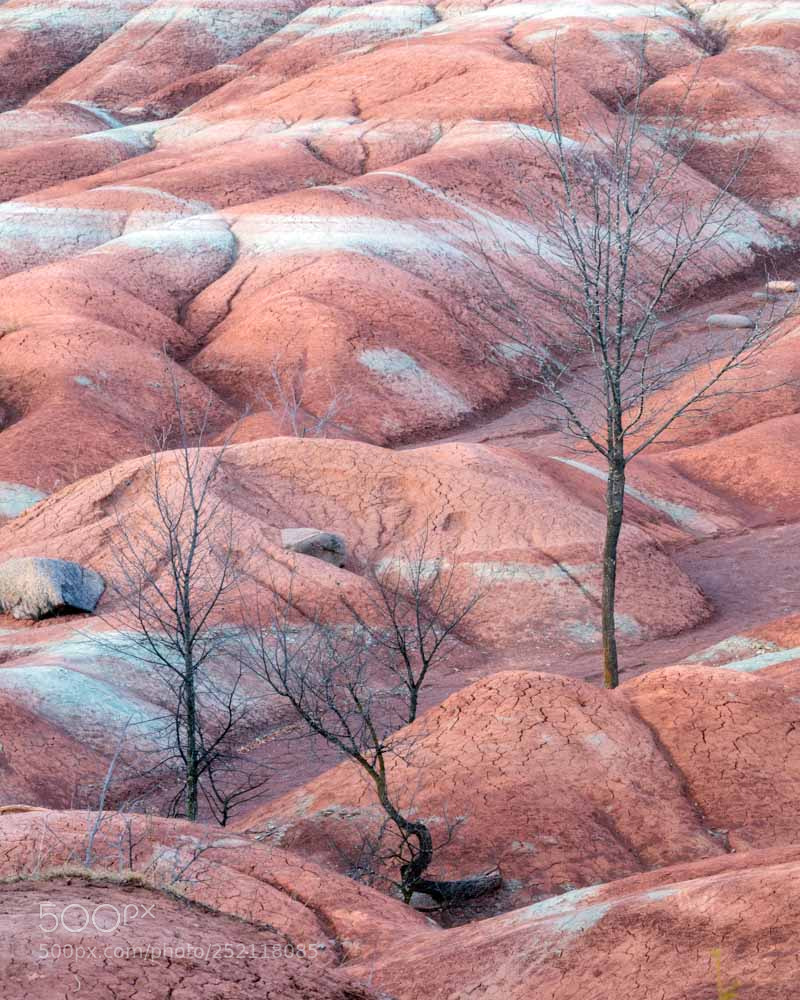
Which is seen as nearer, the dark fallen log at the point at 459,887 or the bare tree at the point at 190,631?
the dark fallen log at the point at 459,887

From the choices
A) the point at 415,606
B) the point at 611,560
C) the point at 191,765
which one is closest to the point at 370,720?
the point at 191,765

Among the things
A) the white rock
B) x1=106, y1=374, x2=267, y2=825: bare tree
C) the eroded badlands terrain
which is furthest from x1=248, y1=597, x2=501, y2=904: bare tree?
the white rock

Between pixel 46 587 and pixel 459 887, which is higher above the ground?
pixel 459 887

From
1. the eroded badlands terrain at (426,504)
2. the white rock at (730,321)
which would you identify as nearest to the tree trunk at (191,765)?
the eroded badlands terrain at (426,504)

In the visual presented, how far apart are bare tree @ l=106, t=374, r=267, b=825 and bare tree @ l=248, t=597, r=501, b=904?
A: 0.53m

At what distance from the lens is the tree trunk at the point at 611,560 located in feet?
39.2

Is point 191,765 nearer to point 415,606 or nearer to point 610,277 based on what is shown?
point 415,606

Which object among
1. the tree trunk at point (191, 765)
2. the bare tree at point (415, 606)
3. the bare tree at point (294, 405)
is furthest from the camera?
the bare tree at point (294, 405)

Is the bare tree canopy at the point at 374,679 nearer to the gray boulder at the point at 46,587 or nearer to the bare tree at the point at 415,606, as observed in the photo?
the bare tree at the point at 415,606

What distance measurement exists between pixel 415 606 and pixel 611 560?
11.3 feet

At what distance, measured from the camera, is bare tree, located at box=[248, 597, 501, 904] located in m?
8.24

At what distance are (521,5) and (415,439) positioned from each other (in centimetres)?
3239

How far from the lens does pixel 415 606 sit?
49.5ft

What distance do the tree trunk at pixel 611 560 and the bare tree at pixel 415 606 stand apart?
9.06 ft
